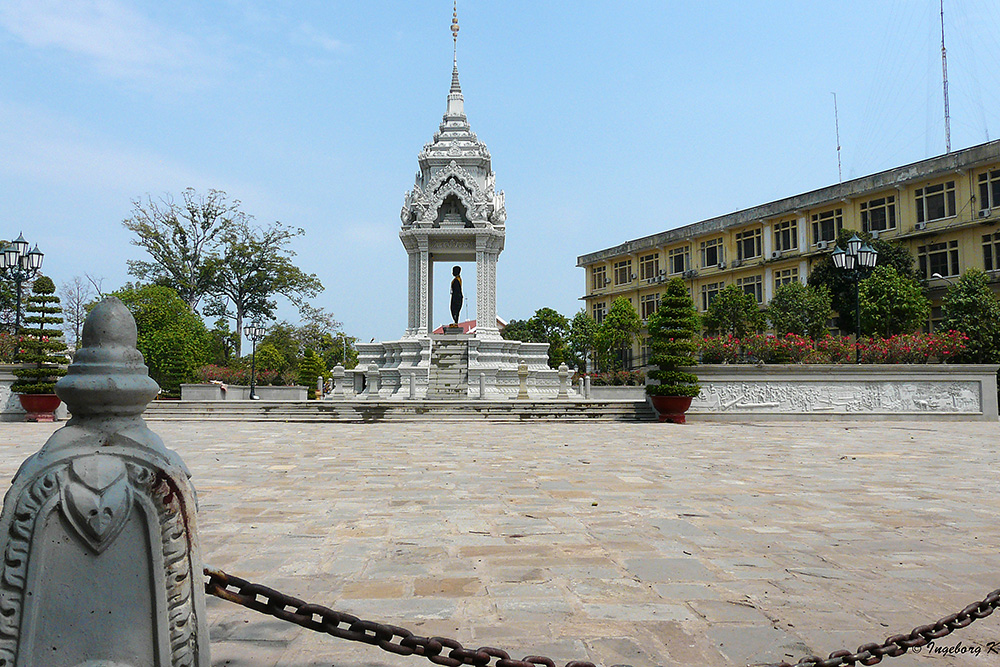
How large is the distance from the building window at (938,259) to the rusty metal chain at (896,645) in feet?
122

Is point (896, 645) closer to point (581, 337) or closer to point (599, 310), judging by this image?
point (581, 337)

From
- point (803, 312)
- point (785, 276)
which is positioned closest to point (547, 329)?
point (785, 276)

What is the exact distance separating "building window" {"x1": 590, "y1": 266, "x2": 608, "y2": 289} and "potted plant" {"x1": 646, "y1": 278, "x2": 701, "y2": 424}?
129ft

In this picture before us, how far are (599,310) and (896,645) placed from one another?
54465mm

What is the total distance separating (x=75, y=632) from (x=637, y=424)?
14910 mm

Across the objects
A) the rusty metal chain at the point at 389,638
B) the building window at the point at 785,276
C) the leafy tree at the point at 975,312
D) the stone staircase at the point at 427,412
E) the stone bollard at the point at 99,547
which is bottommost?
the stone staircase at the point at 427,412

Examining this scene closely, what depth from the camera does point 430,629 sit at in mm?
2912

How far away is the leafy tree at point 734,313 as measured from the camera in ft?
127

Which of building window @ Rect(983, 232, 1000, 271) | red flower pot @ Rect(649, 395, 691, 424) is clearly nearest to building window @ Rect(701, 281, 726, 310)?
building window @ Rect(983, 232, 1000, 271)

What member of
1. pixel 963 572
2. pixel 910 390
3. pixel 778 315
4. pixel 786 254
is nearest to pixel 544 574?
pixel 963 572

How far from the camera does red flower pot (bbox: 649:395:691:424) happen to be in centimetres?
1606

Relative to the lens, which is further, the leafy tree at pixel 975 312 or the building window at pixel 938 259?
the building window at pixel 938 259

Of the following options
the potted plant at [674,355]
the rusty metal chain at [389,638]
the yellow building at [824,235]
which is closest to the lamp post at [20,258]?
the potted plant at [674,355]

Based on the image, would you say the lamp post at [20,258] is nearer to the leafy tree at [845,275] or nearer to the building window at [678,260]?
the leafy tree at [845,275]
